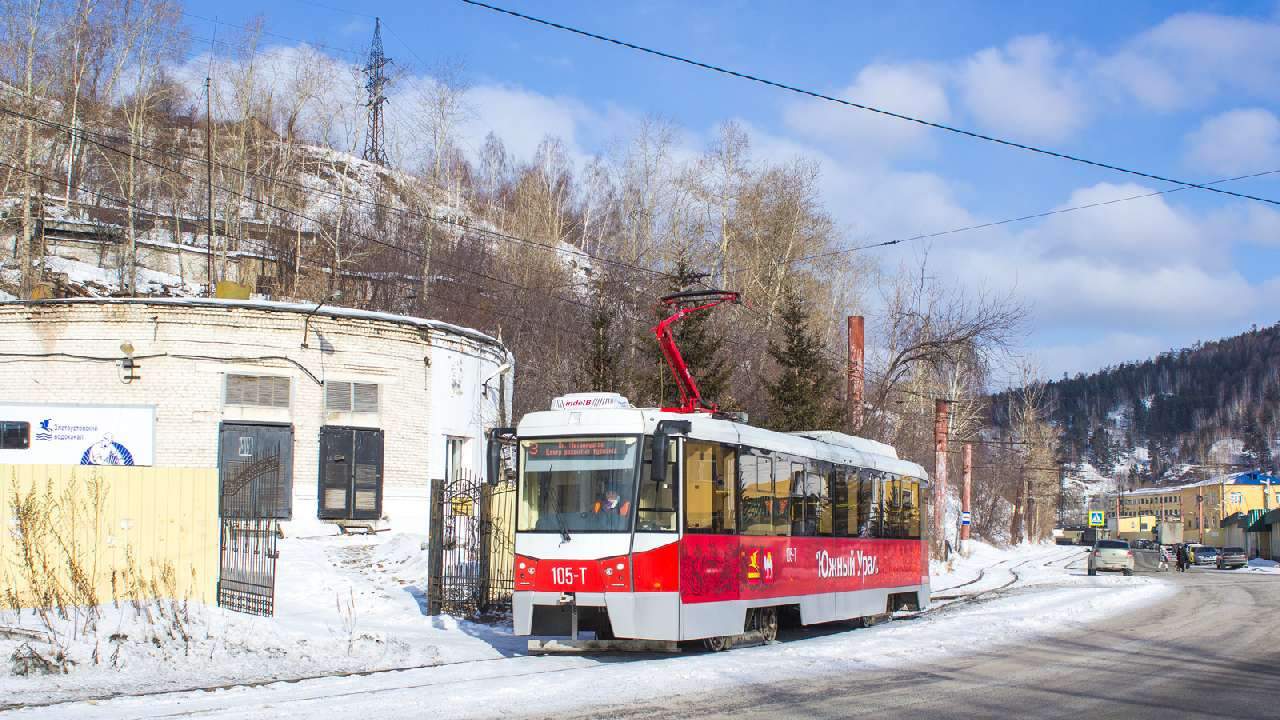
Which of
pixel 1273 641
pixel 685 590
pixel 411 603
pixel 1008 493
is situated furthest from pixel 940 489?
pixel 1008 493

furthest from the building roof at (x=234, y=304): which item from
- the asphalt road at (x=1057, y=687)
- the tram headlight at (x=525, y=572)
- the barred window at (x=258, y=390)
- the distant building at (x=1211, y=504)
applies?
the distant building at (x=1211, y=504)

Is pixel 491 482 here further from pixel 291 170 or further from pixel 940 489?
pixel 291 170

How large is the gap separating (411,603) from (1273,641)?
13.8 meters

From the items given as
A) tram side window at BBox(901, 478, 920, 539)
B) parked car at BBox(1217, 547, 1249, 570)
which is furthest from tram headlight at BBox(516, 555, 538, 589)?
parked car at BBox(1217, 547, 1249, 570)

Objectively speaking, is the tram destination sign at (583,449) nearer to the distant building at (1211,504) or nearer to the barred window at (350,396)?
the barred window at (350,396)

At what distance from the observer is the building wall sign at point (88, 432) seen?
25484 mm

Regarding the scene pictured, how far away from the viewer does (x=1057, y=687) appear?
1210 cm

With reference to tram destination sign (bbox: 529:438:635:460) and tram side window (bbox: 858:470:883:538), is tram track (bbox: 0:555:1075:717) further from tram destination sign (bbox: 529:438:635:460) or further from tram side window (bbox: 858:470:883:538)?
tram side window (bbox: 858:470:883:538)

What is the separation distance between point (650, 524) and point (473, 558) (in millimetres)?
5968

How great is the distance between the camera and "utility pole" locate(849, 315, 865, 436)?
99.7ft

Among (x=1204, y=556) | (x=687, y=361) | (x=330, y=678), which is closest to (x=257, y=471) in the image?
(x=330, y=678)

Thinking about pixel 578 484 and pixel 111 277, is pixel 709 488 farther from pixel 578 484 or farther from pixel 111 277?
pixel 111 277

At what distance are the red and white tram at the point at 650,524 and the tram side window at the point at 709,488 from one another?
21mm

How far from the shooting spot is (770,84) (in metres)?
19.5
